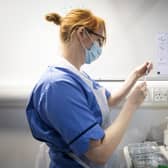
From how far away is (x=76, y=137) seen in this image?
1.12 meters

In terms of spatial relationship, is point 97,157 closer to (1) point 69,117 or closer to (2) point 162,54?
(1) point 69,117

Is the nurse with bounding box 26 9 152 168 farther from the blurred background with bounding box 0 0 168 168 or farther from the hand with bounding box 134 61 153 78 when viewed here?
the blurred background with bounding box 0 0 168 168

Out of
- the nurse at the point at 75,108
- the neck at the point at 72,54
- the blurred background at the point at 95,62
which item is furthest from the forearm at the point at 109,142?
the blurred background at the point at 95,62

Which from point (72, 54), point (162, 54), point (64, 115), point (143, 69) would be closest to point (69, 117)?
point (64, 115)

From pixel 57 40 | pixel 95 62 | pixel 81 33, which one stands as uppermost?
pixel 81 33

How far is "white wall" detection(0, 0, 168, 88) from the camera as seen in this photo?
6.09 feet

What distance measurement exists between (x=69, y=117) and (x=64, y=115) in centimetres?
2

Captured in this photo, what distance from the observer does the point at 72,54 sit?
128 centimetres

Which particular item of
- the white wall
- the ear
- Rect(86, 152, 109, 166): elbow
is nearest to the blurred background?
the white wall

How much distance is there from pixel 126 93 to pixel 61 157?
0.58 m

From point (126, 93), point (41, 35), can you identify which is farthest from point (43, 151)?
point (41, 35)

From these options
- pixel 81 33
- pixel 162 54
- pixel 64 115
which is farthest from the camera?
pixel 162 54

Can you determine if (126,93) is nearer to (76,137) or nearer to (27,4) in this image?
(76,137)

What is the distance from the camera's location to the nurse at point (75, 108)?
3.67 ft
